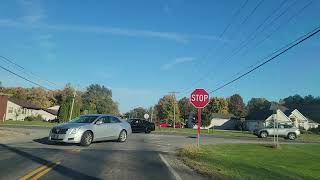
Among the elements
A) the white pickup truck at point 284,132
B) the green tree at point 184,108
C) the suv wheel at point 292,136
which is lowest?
the suv wheel at point 292,136

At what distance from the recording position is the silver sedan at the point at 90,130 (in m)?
21.0

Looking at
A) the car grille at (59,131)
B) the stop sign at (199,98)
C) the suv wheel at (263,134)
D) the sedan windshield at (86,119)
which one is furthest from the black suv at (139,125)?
the car grille at (59,131)

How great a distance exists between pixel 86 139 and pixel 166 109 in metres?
107

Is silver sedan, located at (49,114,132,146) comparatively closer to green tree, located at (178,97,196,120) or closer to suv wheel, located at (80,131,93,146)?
suv wheel, located at (80,131,93,146)

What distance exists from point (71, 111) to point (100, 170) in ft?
211

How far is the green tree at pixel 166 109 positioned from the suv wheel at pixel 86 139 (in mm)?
99329

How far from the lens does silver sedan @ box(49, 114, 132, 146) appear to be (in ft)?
68.9

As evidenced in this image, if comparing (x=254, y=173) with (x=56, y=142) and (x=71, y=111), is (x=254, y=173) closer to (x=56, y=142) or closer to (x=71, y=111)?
(x=56, y=142)

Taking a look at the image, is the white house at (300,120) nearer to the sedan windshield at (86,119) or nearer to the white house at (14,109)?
the white house at (14,109)

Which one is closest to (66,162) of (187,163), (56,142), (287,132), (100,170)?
(100,170)

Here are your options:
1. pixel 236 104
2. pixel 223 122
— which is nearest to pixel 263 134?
pixel 223 122

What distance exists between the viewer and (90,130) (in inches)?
866

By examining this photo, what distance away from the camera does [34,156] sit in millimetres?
15430

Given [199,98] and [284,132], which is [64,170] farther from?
[284,132]
